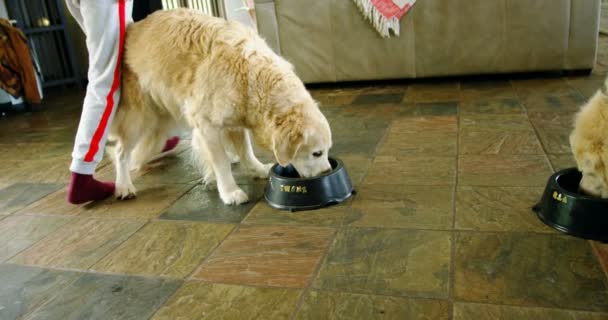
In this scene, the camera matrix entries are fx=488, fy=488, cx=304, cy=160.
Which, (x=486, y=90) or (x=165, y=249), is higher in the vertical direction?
(x=165, y=249)

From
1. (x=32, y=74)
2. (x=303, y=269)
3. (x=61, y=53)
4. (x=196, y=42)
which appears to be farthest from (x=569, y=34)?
(x=61, y=53)

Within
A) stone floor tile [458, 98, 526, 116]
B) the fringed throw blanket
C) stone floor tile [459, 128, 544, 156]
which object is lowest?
stone floor tile [458, 98, 526, 116]

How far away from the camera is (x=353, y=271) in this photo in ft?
5.92

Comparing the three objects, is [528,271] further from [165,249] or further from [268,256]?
[165,249]

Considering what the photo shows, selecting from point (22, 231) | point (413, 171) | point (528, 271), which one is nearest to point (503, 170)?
point (413, 171)

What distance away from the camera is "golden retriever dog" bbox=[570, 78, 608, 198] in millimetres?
1691

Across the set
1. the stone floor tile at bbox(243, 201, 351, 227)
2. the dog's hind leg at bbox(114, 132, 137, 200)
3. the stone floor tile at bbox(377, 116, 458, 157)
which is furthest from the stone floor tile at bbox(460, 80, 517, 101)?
the dog's hind leg at bbox(114, 132, 137, 200)

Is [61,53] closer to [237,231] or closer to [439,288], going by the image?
[237,231]

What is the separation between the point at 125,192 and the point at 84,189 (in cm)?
21

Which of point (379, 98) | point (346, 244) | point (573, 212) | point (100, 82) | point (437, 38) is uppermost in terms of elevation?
point (100, 82)

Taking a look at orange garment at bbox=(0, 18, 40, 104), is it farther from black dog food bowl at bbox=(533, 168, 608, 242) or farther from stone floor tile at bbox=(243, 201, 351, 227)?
black dog food bowl at bbox=(533, 168, 608, 242)

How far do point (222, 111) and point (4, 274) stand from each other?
1.16m

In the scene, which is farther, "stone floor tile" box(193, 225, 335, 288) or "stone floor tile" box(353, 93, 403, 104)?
"stone floor tile" box(353, 93, 403, 104)

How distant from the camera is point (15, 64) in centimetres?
521
